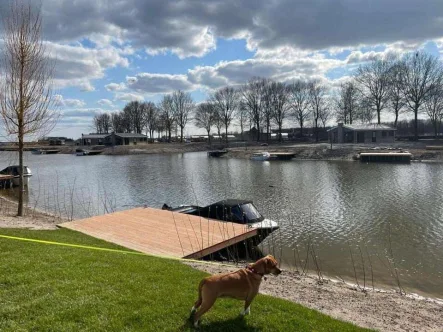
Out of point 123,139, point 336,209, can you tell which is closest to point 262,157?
point 336,209

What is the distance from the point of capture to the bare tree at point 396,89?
71.4 metres

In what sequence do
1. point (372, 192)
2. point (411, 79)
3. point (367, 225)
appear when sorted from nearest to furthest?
point (367, 225) → point (372, 192) → point (411, 79)

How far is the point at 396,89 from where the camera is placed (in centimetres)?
7225

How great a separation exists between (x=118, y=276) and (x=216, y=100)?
98.1 meters

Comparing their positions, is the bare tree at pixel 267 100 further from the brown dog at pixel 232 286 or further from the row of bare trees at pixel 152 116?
the brown dog at pixel 232 286

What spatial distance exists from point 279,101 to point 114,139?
52.4m

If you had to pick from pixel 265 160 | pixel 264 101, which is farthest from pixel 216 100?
pixel 265 160

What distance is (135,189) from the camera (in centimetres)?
3177

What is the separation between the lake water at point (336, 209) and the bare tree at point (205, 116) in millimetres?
66259

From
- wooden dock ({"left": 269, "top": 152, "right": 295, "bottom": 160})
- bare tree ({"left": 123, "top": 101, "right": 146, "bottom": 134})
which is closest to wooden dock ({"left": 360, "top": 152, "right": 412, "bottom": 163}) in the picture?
wooden dock ({"left": 269, "top": 152, "right": 295, "bottom": 160})

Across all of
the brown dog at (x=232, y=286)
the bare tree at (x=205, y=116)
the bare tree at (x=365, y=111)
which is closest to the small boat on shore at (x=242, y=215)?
the brown dog at (x=232, y=286)

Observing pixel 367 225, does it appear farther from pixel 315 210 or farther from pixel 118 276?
pixel 118 276

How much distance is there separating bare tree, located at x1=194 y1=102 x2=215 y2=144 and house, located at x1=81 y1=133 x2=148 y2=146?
68.1ft

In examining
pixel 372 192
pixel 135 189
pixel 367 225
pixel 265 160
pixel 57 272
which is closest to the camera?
pixel 57 272
